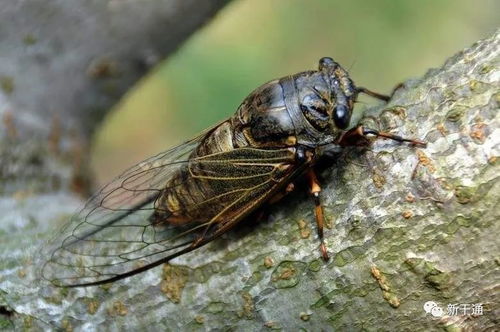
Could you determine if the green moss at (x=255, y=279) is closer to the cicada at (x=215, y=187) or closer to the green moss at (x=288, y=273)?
the green moss at (x=288, y=273)

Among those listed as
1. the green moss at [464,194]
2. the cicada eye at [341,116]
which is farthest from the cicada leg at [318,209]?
the green moss at [464,194]

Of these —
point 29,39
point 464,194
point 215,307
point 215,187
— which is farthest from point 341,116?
point 29,39

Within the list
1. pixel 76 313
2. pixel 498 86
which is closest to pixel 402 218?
pixel 498 86

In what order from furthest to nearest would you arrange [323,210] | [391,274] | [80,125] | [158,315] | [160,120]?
[160,120], [80,125], [158,315], [323,210], [391,274]

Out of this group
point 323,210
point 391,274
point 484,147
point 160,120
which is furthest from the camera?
point 160,120

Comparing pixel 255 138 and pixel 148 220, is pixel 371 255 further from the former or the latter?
pixel 148 220

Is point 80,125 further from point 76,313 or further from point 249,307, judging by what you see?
point 249,307

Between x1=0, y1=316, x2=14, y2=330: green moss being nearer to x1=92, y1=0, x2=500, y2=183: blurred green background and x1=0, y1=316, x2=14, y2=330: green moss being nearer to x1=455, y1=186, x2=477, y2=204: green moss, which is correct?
x1=455, y1=186, x2=477, y2=204: green moss
